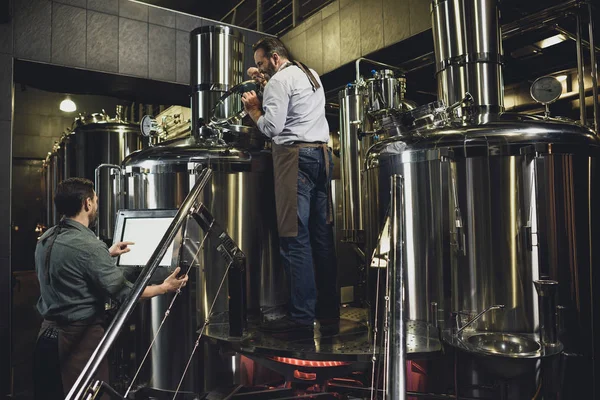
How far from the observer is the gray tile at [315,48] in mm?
6922

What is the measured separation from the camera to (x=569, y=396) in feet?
9.75

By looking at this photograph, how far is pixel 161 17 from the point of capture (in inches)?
268

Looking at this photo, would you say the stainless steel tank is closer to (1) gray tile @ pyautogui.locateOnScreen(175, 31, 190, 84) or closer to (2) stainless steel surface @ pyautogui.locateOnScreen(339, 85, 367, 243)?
(2) stainless steel surface @ pyautogui.locateOnScreen(339, 85, 367, 243)

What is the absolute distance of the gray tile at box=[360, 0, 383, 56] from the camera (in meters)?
5.90

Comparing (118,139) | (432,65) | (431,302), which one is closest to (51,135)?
(118,139)

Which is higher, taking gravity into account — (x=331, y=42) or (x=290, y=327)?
(x=331, y=42)

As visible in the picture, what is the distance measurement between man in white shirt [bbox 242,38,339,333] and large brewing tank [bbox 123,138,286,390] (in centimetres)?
65

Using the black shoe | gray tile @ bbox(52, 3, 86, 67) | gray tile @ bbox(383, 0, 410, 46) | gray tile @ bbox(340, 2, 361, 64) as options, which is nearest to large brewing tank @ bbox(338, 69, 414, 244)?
gray tile @ bbox(383, 0, 410, 46)

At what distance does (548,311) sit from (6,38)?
6.41 metres

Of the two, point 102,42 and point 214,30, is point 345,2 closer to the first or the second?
point 214,30

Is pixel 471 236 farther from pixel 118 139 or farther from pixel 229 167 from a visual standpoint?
pixel 118 139

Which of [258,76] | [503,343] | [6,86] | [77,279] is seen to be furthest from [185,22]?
[503,343]

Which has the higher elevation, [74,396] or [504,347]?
[74,396]

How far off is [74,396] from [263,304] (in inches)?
106
